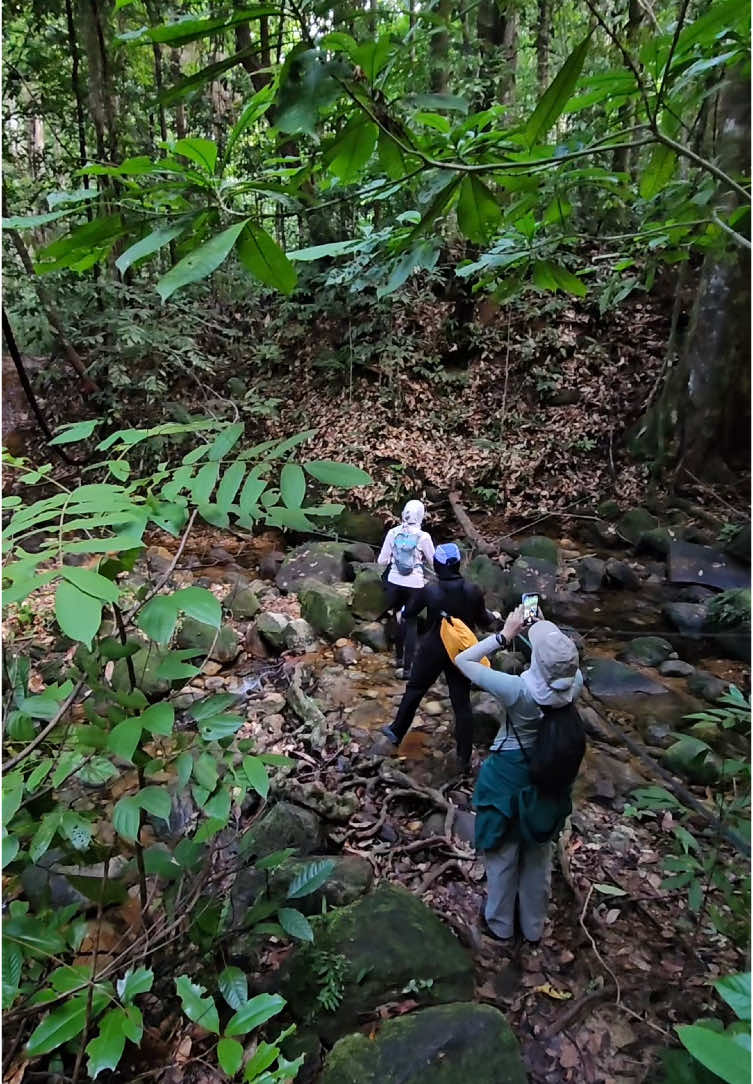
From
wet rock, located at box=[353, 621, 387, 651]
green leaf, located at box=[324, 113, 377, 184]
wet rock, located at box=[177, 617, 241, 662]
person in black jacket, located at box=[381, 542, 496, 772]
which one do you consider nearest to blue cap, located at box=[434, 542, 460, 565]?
person in black jacket, located at box=[381, 542, 496, 772]

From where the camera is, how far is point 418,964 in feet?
8.13

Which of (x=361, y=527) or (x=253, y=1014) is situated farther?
(x=361, y=527)

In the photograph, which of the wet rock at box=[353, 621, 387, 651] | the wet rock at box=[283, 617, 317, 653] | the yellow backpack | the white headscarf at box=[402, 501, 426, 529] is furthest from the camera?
the wet rock at box=[353, 621, 387, 651]

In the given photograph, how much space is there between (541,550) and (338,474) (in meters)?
6.72

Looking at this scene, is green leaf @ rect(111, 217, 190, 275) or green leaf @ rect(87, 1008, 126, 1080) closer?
green leaf @ rect(111, 217, 190, 275)

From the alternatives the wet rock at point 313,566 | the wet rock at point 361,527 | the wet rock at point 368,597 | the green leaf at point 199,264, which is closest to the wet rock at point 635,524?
the wet rock at point 361,527

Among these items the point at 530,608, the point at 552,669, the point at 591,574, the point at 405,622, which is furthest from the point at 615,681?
the point at 552,669

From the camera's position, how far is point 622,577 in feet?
23.6

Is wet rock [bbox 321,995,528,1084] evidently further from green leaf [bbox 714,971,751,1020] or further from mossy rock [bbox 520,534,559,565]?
mossy rock [bbox 520,534,559,565]

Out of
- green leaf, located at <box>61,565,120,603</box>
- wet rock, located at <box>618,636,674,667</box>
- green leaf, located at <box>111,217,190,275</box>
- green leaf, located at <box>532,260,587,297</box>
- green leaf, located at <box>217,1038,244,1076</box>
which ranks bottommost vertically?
wet rock, located at <box>618,636,674,667</box>

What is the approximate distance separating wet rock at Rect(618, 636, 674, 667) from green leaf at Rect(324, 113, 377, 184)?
5.40 m

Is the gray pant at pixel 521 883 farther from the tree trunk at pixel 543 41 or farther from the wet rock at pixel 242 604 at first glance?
the tree trunk at pixel 543 41

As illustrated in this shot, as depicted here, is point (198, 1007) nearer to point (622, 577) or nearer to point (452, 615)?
point (452, 615)

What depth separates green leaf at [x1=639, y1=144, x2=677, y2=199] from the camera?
4.87 ft
